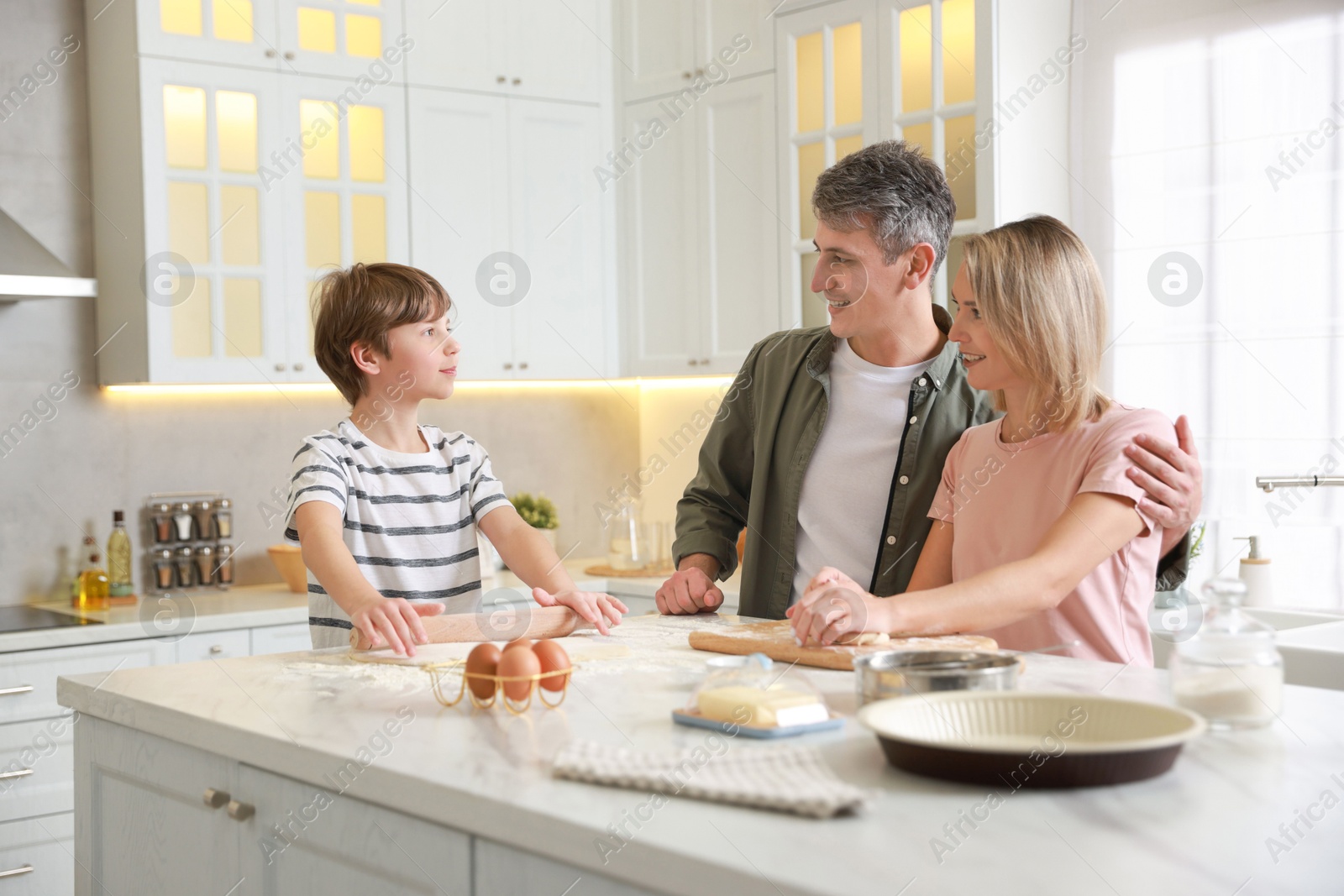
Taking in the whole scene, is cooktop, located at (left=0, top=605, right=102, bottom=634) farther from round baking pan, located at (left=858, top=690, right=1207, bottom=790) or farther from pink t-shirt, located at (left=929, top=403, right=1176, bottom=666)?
round baking pan, located at (left=858, top=690, right=1207, bottom=790)

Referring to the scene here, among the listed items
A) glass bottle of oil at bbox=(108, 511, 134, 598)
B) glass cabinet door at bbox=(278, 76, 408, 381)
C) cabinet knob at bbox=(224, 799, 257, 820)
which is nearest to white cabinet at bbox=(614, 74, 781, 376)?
glass cabinet door at bbox=(278, 76, 408, 381)

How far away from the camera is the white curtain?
2723 millimetres

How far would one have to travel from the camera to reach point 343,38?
3473 mm

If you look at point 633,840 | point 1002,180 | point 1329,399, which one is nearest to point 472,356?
point 1002,180

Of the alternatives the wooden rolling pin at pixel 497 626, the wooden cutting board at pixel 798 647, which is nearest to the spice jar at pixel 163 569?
the wooden rolling pin at pixel 497 626

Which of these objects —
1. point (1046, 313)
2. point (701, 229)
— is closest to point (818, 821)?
point (1046, 313)

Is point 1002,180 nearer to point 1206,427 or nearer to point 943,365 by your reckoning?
point 1206,427

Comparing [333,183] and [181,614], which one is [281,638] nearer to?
[181,614]

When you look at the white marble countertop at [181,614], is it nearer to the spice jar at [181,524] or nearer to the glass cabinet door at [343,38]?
the spice jar at [181,524]

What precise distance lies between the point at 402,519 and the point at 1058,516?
94 cm

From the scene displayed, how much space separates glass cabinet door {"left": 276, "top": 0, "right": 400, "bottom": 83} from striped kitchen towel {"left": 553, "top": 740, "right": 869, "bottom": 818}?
2839 mm

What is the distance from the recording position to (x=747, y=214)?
3611 mm

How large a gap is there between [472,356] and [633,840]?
2.97 metres

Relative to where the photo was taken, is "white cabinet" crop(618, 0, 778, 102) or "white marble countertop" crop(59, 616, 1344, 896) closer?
"white marble countertop" crop(59, 616, 1344, 896)
